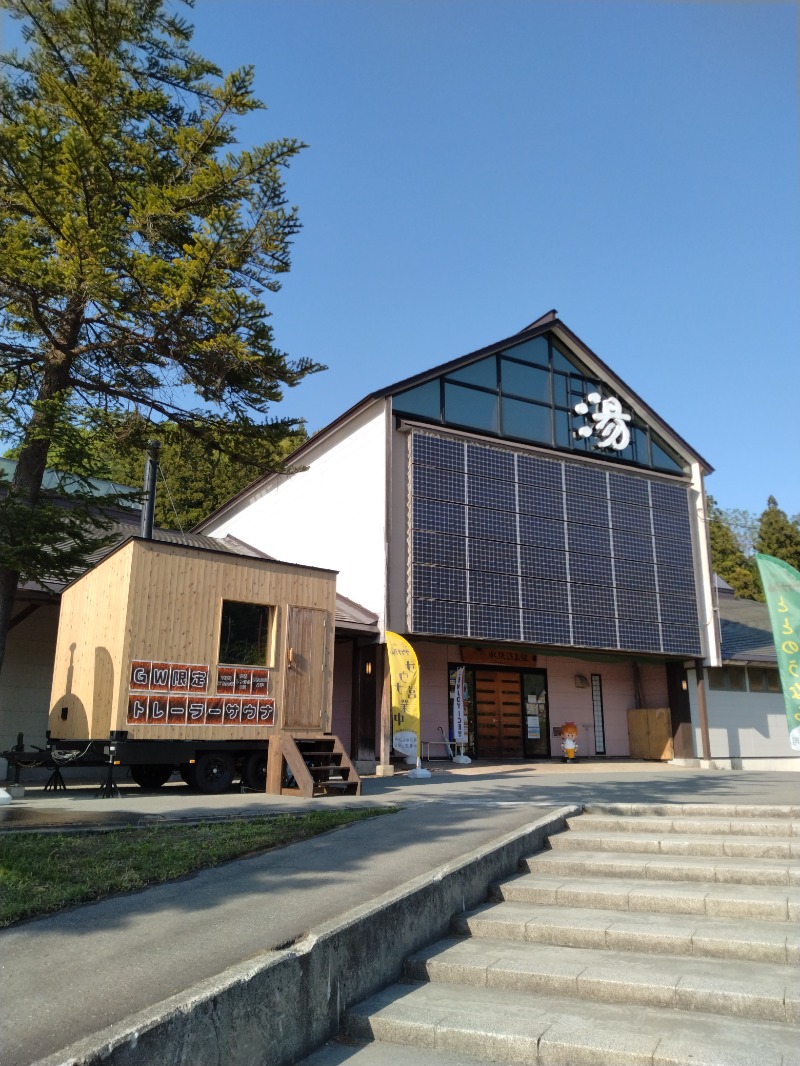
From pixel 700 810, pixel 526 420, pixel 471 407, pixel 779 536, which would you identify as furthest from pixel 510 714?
pixel 779 536

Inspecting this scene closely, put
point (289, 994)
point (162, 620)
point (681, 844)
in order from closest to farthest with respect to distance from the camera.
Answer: point (289, 994) < point (681, 844) < point (162, 620)

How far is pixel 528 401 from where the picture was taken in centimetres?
2128

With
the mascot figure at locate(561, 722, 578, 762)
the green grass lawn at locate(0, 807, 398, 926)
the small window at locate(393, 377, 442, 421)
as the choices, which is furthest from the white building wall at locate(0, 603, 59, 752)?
the mascot figure at locate(561, 722, 578, 762)

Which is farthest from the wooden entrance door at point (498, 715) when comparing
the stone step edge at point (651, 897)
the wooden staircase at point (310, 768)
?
the stone step edge at point (651, 897)

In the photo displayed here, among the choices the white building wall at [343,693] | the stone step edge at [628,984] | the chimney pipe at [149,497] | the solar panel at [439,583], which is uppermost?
the chimney pipe at [149,497]

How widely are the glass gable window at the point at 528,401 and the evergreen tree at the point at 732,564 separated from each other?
24621 mm

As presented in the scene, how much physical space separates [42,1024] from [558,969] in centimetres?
282

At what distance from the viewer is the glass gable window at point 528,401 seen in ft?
64.3

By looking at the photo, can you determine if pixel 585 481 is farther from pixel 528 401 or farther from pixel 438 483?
pixel 438 483

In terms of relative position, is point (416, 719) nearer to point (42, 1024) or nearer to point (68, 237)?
point (68, 237)

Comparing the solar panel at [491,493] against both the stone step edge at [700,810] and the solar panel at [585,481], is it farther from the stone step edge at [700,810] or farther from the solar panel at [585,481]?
the stone step edge at [700,810]

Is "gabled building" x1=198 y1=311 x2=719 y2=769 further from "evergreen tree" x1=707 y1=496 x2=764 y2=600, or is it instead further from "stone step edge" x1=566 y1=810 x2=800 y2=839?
"evergreen tree" x1=707 y1=496 x2=764 y2=600

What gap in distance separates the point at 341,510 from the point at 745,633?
14.4 metres

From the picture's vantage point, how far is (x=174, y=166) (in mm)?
12766
